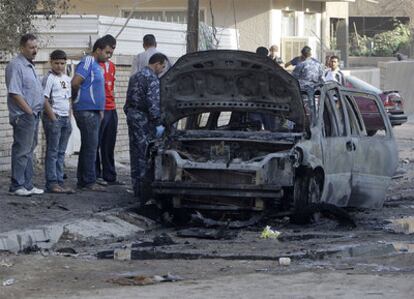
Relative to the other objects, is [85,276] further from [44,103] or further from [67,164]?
[67,164]

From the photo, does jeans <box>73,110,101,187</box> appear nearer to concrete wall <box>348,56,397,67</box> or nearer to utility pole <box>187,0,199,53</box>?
utility pole <box>187,0,199,53</box>

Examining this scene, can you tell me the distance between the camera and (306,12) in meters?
36.5

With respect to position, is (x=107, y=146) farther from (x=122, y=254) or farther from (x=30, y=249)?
(x=122, y=254)

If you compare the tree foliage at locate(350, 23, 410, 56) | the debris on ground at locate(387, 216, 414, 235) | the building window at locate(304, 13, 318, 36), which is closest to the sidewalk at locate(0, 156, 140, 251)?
the debris on ground at locate(387, 216, 414, 235)

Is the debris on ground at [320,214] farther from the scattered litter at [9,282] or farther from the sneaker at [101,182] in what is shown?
the scattered litter at [9,282]

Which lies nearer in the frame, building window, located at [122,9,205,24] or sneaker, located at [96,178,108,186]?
sneaker, located at [96,178,108,186]

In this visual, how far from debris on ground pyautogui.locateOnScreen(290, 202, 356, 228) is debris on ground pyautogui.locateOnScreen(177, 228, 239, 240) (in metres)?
0.76

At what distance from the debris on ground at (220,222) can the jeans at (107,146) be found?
3.00 meters

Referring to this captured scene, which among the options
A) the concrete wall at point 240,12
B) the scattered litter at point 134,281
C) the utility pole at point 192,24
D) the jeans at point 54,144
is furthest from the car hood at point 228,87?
the concrete wall at point 240,12

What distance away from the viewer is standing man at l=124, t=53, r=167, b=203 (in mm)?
13992

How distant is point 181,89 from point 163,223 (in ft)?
5.01

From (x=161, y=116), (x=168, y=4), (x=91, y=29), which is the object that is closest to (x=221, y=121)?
(x=161, y=116)

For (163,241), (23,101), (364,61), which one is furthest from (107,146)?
(364,61)

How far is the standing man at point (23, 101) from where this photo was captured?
41.4ft
